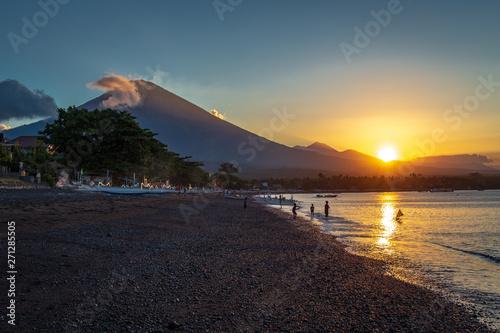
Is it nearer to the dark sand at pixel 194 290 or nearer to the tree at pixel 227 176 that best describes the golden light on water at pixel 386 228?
the dark sand at pixel 194 290

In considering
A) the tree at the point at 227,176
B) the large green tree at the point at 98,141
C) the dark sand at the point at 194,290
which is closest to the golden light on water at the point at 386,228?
the dark sand at the point at 194,290

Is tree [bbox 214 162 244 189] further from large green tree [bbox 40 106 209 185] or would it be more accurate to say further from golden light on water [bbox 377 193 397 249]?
golden light on water [bbox 377 193 397 249]

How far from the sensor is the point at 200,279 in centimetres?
709

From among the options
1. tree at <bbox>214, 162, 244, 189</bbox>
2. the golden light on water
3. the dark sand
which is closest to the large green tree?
the dark sand

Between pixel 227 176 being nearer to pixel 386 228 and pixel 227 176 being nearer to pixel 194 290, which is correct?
pixel 386 228

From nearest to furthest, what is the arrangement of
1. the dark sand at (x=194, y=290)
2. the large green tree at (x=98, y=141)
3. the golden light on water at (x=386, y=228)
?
the dark sand at (x=194, y=290)
the golden light on water at (x=386, y=228)
the large green tree at (x=98, y=141)

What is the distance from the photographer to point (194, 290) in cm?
631

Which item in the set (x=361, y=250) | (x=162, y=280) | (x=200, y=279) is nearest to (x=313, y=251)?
(x=361, y=250)

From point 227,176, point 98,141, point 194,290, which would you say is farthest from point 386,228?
point 227,176

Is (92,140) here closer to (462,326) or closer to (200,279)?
(200,279)

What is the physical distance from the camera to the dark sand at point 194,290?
191 inches

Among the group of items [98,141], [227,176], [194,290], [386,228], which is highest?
[98,141]

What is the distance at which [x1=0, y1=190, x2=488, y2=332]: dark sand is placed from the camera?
484cm

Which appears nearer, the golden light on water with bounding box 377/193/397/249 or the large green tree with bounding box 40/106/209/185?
the golden light on water with bounding box 377/193/397/249
